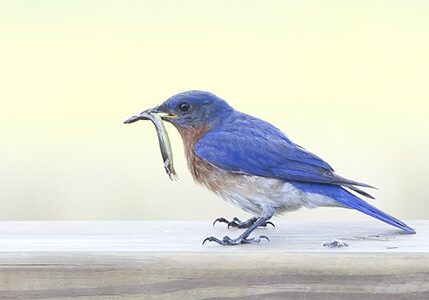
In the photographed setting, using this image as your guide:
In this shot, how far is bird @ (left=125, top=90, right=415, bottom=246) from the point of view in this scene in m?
3.54

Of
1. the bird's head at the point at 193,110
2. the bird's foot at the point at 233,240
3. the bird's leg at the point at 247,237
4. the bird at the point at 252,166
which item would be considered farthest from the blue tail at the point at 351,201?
the bird's head at the point at 193,110

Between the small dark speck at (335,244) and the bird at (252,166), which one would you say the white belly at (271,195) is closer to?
the bird at (252,166)

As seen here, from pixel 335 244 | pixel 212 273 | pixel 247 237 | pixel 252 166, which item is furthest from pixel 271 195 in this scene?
pixel 212 273

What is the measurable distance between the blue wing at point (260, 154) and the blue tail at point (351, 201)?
27mm

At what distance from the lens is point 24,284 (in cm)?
308

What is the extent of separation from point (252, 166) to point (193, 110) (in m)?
0.30

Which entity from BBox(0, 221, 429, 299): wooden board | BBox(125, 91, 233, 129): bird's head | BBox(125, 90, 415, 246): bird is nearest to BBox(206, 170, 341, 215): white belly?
BBox(125, 90, 415, 246): bird

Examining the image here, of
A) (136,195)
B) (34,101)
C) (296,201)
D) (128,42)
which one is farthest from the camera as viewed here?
(128,42)

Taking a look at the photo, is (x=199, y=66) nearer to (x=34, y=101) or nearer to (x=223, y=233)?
(x=34, y=101)

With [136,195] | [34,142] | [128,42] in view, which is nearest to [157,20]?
[128,42]

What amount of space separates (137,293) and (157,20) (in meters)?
4.54

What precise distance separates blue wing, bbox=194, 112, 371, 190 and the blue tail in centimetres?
3

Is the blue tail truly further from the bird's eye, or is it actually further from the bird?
the bird's eye

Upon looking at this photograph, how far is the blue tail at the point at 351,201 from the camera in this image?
3426mm
